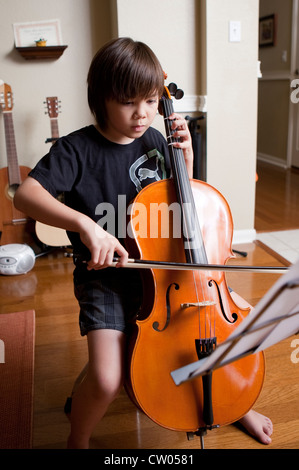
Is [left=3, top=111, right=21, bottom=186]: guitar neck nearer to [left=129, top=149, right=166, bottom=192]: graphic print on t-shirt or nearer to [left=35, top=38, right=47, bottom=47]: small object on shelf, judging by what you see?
[left=35, top=38, right=47, bottom=47]: small object on shelf

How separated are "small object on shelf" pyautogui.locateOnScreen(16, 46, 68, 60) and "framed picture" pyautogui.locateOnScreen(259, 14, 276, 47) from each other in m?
2.99

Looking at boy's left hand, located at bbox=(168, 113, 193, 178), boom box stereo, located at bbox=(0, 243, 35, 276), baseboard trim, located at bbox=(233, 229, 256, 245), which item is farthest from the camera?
baseboard trim, located at bbox=(233, 229, 256, 245)

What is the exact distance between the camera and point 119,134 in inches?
46.9

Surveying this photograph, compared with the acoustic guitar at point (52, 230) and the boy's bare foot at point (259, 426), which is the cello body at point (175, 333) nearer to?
the boy's bare foot at point (259, 426)

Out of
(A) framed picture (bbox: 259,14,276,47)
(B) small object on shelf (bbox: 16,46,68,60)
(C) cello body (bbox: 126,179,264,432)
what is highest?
(A) framed picture (bbox: 259,14,276,47)

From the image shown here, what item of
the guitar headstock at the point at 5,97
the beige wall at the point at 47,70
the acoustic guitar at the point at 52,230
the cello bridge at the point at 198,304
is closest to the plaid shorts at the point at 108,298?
the cello bridge at the point at 198,304

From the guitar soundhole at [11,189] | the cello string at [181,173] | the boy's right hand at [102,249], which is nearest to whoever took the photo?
the boy's right hand at [102,249]

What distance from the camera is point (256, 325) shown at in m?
0.61

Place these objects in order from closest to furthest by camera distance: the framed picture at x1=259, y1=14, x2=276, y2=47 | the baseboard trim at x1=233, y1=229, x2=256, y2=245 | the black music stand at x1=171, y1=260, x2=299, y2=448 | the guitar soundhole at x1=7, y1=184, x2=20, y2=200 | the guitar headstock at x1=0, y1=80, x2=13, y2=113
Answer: the black music stand at x1=171, y1=260, x2=299, y2=448
the guitar headstock at x1=0, y1=80, x2=13, y2=113
the guitar soundhole at x1=7, y1=184, x2=20, y2=200
the baseboard trim at x1=233, y1=229, x2=256, y2=245
the framed picture at x1=259, y1=14, x2=276, y2=47

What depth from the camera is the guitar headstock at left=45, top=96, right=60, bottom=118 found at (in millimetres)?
2549

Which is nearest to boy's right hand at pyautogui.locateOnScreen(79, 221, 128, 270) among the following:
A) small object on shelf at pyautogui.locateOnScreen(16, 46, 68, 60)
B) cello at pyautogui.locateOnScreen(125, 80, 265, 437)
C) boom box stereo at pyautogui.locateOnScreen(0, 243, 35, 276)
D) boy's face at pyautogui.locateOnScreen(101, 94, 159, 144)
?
cello at pyautogui.locateOnScreen(125, 80, 265, 437)

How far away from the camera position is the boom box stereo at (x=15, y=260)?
233cm

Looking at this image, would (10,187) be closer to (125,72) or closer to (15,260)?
(15,260)

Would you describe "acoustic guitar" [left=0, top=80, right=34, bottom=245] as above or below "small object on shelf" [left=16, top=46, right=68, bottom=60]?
below
